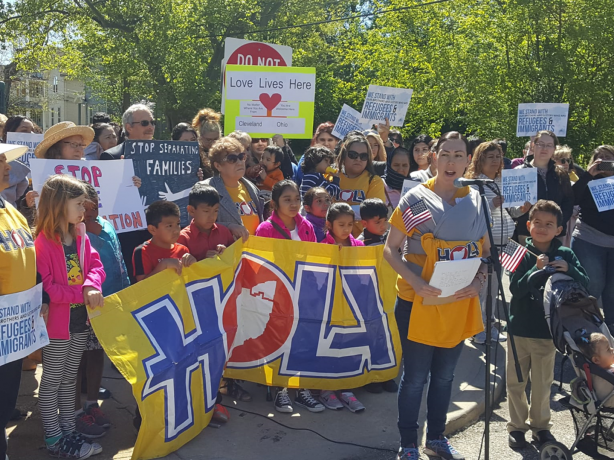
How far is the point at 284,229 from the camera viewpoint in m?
5.37

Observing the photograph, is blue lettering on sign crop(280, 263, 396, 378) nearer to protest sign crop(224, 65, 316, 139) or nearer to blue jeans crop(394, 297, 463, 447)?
blue jeans crop(394, 297, 463, 447)

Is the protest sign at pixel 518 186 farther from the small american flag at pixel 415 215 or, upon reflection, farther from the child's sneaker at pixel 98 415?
the child's sneaker at pixel 98 415

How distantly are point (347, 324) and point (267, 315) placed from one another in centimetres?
65

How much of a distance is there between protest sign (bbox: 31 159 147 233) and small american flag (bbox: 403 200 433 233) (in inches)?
94.9

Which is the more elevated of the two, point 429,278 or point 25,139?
point 25,139

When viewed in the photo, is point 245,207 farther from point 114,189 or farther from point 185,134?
point 185,134

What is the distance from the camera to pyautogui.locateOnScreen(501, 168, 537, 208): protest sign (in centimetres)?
682

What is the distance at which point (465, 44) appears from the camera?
17016 millimetres

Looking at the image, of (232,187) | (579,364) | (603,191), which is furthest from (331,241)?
(603,191)

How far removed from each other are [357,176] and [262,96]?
317cm

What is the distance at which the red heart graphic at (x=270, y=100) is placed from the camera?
30.0 feet

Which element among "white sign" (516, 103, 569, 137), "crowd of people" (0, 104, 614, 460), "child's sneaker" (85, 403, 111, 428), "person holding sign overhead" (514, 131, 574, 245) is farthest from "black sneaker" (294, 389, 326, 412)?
"white sign" (516, 103, 569, 137)

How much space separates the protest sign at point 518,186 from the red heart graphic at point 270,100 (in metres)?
3.59

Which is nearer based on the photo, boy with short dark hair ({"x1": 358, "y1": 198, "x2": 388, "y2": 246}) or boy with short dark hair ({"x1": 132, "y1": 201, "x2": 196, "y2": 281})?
boy with short dark hair ({"x1": 132, "y1": 201, "x2": 196, "y2": 281})
